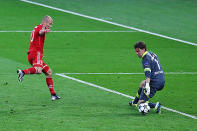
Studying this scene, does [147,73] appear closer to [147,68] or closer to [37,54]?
[147,68]

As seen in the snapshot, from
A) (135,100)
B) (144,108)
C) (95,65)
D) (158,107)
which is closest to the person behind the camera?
(144,108)

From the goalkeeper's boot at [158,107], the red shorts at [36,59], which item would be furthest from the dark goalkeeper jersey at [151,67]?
the red shorts at [36,59]

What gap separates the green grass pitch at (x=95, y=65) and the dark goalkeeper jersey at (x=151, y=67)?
803 millimetres

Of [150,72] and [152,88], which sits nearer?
[150,72]

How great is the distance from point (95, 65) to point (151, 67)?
20.3 ft

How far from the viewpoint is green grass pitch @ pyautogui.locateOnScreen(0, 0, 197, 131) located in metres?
12.9

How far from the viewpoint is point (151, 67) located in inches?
532

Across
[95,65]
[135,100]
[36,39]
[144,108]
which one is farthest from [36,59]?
[95,65]

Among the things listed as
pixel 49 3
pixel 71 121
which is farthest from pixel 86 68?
pixel 49 3

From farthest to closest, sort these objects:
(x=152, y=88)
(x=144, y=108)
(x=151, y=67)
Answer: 1. (x=152, y=88)
2. (x=151, y=67)
3. (x=144, y=108)

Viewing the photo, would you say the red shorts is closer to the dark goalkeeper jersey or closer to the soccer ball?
the dark goalkeeper jersey

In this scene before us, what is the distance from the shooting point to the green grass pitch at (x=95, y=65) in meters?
12.9

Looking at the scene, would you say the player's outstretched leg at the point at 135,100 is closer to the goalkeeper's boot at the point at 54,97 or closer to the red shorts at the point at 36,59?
the goalkeeper's boot at the point at 54,97

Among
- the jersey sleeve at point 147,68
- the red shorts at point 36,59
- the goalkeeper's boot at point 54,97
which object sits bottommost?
the goalkeeper's boot at point 54,97
